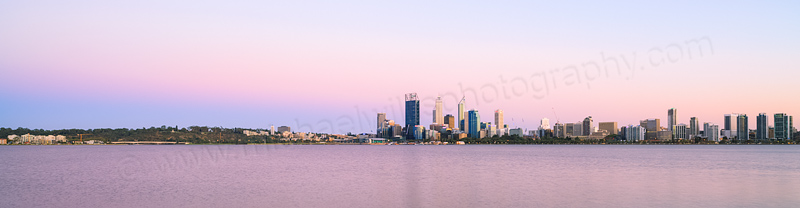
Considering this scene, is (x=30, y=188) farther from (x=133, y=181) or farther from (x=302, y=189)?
(x=302, y=189)

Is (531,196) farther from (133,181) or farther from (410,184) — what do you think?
(133,181)

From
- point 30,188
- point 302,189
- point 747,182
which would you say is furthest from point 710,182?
point 30,188

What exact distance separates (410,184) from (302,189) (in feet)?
33.5

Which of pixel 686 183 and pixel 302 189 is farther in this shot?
pixel 686 183

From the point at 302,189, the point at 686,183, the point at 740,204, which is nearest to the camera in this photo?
the point at 740,204

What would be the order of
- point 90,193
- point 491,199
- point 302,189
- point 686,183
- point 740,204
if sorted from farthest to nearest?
point 686,183 → point 302,189 → point 90,193 → point 491,199 → point 740,204

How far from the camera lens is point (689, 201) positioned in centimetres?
3591

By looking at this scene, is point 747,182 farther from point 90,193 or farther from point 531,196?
point 90,193

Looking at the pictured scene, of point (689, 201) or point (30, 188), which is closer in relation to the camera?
point (689, 201)

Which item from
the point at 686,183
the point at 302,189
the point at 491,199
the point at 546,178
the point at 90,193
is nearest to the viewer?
the point at 491,199

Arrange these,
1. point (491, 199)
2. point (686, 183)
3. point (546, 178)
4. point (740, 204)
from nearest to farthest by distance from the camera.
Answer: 1. point (740, 204)
2. point (491, 199)
3. point (686, 183)
4. point (546, 178)

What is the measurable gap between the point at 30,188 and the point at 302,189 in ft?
71.5

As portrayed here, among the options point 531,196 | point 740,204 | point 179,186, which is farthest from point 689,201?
point 179,186

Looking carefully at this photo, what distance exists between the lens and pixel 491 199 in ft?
123
